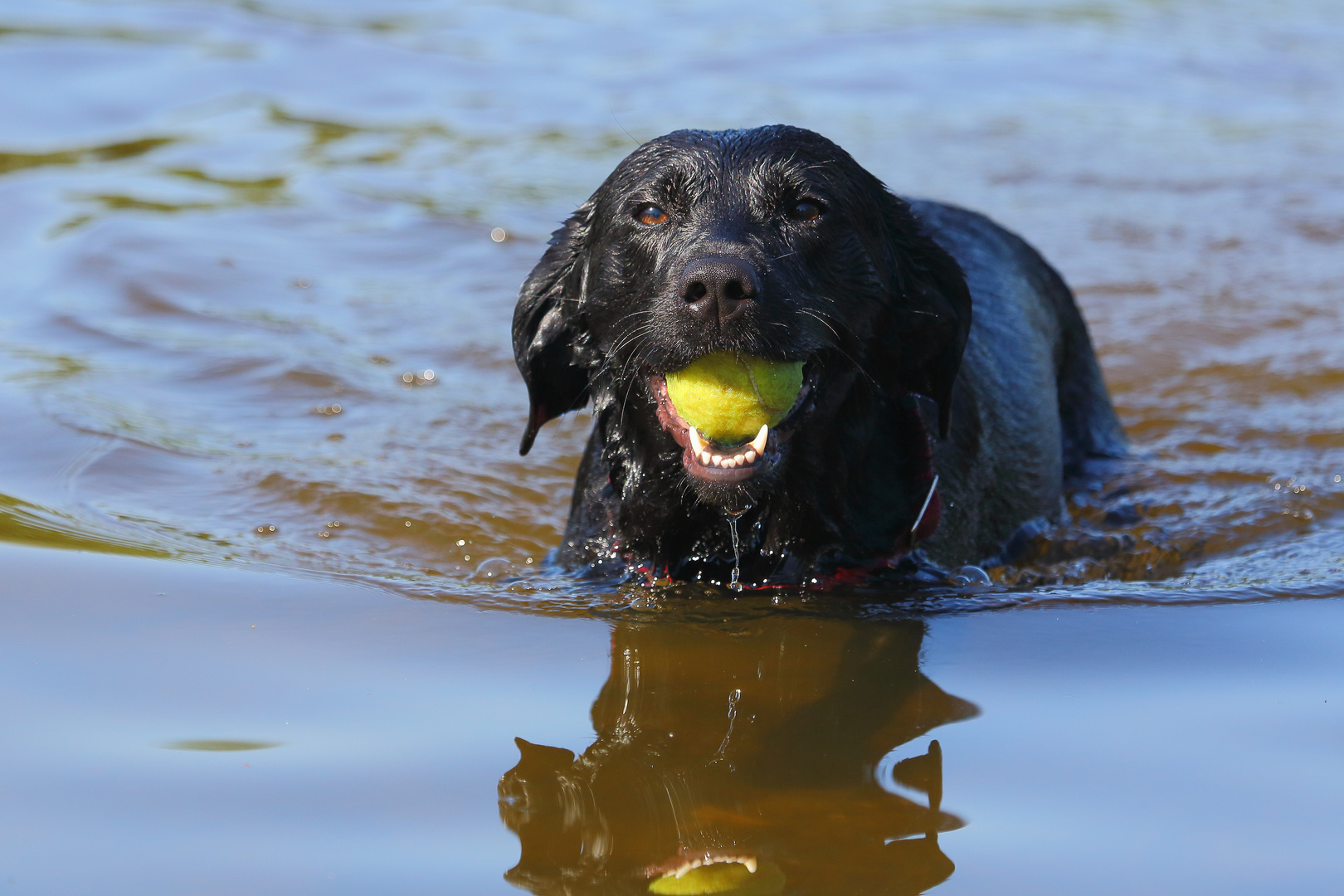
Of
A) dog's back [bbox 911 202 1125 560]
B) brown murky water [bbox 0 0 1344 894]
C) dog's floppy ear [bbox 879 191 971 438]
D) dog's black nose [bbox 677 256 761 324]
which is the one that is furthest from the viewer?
dog's back [bbox 911 202 1125 560]

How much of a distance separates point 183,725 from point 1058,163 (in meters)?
9.07

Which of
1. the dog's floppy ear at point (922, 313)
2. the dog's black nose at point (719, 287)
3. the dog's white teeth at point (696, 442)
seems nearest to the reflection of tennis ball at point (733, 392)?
the dog's white teeth at point (696, 442)

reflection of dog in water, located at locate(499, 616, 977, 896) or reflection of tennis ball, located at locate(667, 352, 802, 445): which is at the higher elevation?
reflection of tennis ball, located at locate(667, 352, 802, 445)

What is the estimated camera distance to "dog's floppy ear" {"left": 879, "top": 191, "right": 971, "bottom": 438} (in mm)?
4480

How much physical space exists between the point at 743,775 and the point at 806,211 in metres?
1.65

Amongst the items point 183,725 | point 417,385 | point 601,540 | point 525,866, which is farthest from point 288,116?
point 525,866

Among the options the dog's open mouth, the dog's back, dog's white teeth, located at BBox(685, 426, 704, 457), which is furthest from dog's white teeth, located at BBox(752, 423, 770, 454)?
the dog's back

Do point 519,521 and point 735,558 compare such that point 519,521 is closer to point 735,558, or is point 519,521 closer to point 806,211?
point 735,558

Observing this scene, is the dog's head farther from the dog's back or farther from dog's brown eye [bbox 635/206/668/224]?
the dog's back

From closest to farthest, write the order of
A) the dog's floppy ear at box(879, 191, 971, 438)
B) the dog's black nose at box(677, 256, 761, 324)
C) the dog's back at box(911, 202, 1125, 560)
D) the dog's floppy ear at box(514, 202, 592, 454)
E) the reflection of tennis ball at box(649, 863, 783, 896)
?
1. the reflection of tennis ball at box(649, 863, 783, 896)
2. the dog's black nose at box(677, 256, 761, 324)
3. the dog's floppy ear at box(879, 191, 971, 438)
4. the dog's floppy ear at box(514, 202, 592, 454)
5. the dog's back at box(911, 202, 1125, 560)

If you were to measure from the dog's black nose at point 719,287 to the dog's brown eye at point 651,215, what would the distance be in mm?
406

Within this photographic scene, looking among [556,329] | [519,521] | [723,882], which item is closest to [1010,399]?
[556,329]

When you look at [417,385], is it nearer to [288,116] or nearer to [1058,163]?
[288,116]

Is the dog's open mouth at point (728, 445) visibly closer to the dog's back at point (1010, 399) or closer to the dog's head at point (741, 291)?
the dog's head at point (741, 291)
